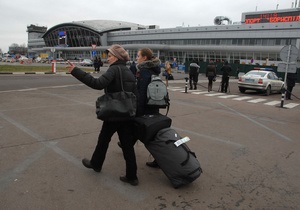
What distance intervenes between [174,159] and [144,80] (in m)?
1.18

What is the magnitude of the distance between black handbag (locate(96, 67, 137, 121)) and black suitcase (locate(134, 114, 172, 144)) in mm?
203

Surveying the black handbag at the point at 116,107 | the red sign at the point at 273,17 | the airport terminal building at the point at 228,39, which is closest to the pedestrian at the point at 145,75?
the black handbag at the point at 116,107

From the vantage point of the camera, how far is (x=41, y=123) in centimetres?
690

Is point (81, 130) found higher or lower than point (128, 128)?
lower

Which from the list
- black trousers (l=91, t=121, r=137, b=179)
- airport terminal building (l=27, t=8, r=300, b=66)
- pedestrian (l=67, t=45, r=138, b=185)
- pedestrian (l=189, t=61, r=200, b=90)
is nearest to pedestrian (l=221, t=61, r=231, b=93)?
pedestrian (l=189, t=61, r=200, b=90)

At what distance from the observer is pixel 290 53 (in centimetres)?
1258

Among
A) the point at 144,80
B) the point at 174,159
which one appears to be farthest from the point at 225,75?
the point at 174,159

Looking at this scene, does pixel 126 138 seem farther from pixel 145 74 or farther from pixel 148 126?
pixel 145 74

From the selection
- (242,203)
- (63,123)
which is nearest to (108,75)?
(242,203)

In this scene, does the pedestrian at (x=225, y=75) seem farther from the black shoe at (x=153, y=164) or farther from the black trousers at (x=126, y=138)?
the black trousers at (x=126, y=138)

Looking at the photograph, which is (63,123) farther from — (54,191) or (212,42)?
(212,42)

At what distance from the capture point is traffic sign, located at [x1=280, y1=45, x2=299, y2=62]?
12.5m

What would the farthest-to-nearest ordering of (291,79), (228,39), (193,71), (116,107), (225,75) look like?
(228,39) < (193,71) < (225,75) < (291,79) < (116,107)

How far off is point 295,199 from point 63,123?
5324mm
